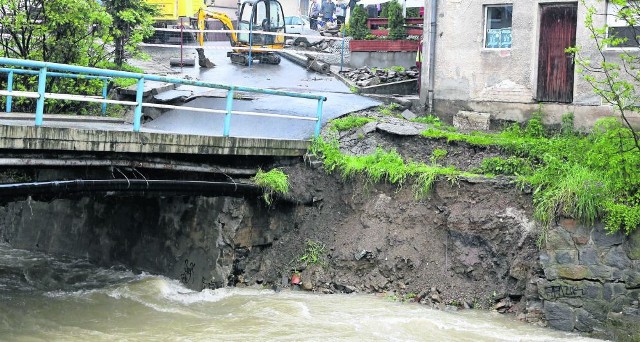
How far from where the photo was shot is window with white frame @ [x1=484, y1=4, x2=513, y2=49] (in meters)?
17.2

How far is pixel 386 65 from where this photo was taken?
24078 millimetres

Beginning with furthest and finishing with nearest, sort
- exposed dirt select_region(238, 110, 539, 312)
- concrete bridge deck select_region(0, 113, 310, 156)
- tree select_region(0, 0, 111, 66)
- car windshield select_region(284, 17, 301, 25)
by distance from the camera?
car windshield select_region(284, 17, 301, 25) < tree select_region(0, 0, 111, 66) < exposed dirt select_region(238, 110, 539, 312) < concrete bridge deck select_region(0, 113, 310, 156)


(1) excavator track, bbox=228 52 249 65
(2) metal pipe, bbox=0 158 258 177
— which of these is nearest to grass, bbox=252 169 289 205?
(2) metal pipe, bbox=0 158 258 177

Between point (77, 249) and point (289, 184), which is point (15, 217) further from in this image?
point (289, 184)

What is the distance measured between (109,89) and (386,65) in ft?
28.7

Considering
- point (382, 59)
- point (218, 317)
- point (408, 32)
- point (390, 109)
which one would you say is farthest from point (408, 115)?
point (218, 317)

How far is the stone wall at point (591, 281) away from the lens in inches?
458

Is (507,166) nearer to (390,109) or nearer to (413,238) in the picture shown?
(413,238)

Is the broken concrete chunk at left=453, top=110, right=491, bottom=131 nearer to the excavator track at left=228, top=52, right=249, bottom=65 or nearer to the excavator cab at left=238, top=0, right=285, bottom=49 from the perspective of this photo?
the excavator track at left=228, top=52, right=249, bottom=65

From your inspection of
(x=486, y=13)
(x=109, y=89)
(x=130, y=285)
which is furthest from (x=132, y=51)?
(x=486, y=13)

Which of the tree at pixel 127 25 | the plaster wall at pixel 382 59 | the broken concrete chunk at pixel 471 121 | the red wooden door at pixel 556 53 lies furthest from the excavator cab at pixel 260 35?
the red wooden door at pixel 556 53

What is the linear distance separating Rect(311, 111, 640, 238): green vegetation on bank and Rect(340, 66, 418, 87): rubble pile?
486 cm

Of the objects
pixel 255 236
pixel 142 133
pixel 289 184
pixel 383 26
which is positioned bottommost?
pixel 255 236

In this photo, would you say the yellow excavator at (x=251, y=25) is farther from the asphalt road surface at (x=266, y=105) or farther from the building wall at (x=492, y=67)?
the building wall at (x=492, y=67)
